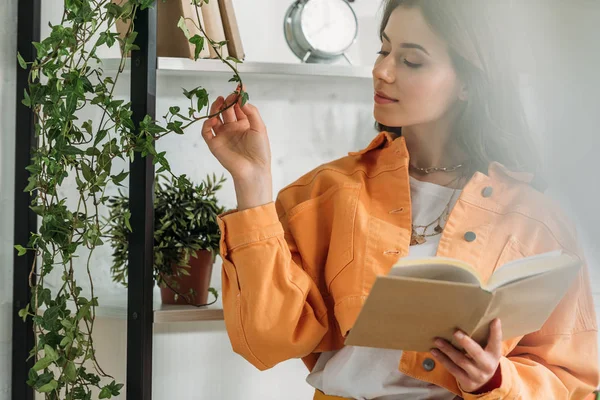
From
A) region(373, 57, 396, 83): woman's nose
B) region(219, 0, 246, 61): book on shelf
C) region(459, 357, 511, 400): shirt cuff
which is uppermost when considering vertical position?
region(219, 0, 246, 61): book on shelf

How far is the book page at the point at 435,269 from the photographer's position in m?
0.77

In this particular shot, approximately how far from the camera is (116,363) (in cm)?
161

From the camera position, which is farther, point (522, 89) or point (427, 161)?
point (522, 89)

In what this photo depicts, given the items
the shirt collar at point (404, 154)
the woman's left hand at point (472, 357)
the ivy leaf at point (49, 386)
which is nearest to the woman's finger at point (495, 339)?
the woman's left hand at point (472, 357)

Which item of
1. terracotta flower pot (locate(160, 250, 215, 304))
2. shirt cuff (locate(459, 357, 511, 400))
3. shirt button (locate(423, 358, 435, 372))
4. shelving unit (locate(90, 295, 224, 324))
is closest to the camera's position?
shirt cuff (locate(459, 357, 511, 400))

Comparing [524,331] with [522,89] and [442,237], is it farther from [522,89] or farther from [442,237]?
[522,89]

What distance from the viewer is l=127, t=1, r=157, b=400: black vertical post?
3.96 feet

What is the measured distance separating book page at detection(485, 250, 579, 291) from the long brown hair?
1.24 feet

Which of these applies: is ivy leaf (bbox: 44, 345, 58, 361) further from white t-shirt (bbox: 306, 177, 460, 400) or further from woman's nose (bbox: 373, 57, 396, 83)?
woman's nose (bbox: 373, 57, 396, 83)

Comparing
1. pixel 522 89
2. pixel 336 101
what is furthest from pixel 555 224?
pixel 336 101

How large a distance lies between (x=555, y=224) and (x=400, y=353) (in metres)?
0.37

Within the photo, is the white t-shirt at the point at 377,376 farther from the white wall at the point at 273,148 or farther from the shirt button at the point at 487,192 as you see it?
the white wall at the point at 273,148

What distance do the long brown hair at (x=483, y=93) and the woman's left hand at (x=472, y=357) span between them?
1.38 feet

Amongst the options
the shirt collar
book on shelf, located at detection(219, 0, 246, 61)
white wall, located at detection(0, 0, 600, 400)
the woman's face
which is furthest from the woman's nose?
white wall, located at detection(0, 0, 600, 400)
